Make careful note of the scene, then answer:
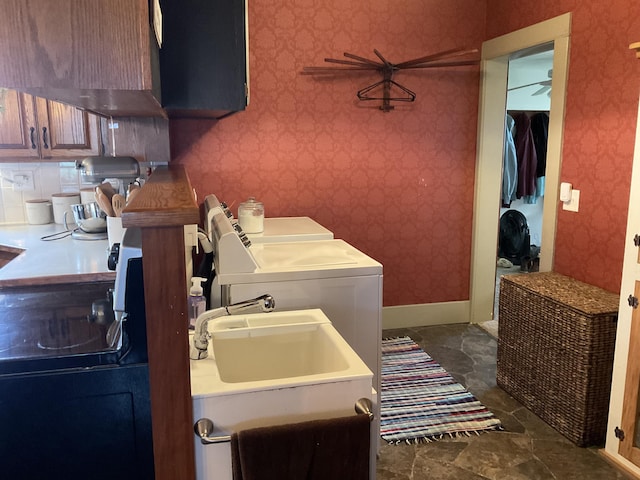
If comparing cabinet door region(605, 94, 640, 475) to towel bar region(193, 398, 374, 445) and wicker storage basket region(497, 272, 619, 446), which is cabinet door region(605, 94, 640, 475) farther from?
towel bar region(193, 398, 374, 445)

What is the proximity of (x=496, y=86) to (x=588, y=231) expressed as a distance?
1.48m

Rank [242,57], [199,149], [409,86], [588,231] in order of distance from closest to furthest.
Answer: [242,57], [588,231], [199,149], [409,86]

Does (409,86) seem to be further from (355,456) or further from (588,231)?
(355,456)

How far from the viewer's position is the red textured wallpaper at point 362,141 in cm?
363

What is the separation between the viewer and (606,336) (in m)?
2.46

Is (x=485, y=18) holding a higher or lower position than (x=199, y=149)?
higher

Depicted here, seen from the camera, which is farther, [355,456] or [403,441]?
[403,441]

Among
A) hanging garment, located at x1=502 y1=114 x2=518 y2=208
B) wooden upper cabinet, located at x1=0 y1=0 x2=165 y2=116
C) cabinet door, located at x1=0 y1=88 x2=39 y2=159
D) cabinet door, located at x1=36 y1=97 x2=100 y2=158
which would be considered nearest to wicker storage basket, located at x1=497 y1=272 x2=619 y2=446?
wooden upper cabinet, located at x1=0 y1=0 x2=165 y2=116

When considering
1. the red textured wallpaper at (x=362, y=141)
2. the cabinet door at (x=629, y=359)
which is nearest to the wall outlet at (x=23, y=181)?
A: the red textured wallpaper at (x=362, y=141)

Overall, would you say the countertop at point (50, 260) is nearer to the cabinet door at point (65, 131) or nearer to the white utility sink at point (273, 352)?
the cabinet door at point (65, 131)

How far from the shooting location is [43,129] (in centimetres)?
321

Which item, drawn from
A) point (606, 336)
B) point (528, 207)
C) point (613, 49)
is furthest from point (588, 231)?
point (528, 207)

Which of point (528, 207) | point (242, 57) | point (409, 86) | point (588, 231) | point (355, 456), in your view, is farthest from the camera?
point (528, 207)

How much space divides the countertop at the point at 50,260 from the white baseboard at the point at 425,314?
2210 millimetres
